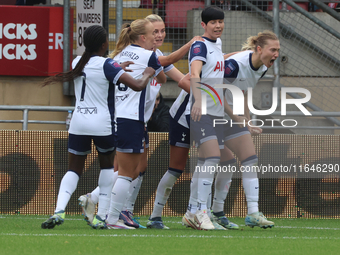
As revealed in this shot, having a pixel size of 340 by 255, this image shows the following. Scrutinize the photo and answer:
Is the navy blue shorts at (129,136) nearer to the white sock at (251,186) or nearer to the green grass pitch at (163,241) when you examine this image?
the green grass pitch at (163,241)

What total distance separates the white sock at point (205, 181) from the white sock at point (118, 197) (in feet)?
2.10

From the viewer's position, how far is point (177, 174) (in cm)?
579

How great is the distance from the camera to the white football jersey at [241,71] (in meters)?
5.70

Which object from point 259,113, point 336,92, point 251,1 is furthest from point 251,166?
point 251,1

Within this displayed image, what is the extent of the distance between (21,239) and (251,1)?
6.87 m

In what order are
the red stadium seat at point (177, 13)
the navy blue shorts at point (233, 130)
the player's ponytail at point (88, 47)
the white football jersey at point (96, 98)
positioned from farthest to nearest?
the red stadium seat at point (177, 13), the navy blue shorts at point (233, 130), the player's ponytail at point (88, 47), the white football jersey at point (96, 98)

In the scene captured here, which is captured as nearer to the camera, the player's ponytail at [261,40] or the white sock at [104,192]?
the white sock at [104,192]

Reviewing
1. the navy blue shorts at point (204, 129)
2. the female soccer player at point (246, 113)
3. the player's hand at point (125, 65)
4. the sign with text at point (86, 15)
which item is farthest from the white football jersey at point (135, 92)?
the sign with text at point (86, 15)

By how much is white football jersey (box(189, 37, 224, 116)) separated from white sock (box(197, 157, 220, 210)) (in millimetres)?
464

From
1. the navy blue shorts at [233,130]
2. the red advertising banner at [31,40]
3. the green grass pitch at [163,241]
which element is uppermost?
the red advertising banner at [31,40]

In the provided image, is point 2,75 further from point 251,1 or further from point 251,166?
point 251,166

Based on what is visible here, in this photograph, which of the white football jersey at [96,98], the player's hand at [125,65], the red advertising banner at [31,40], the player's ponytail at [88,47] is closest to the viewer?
the white football jersey at [96,98]

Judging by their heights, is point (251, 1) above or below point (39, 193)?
above

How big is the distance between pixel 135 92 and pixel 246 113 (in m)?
1.14
